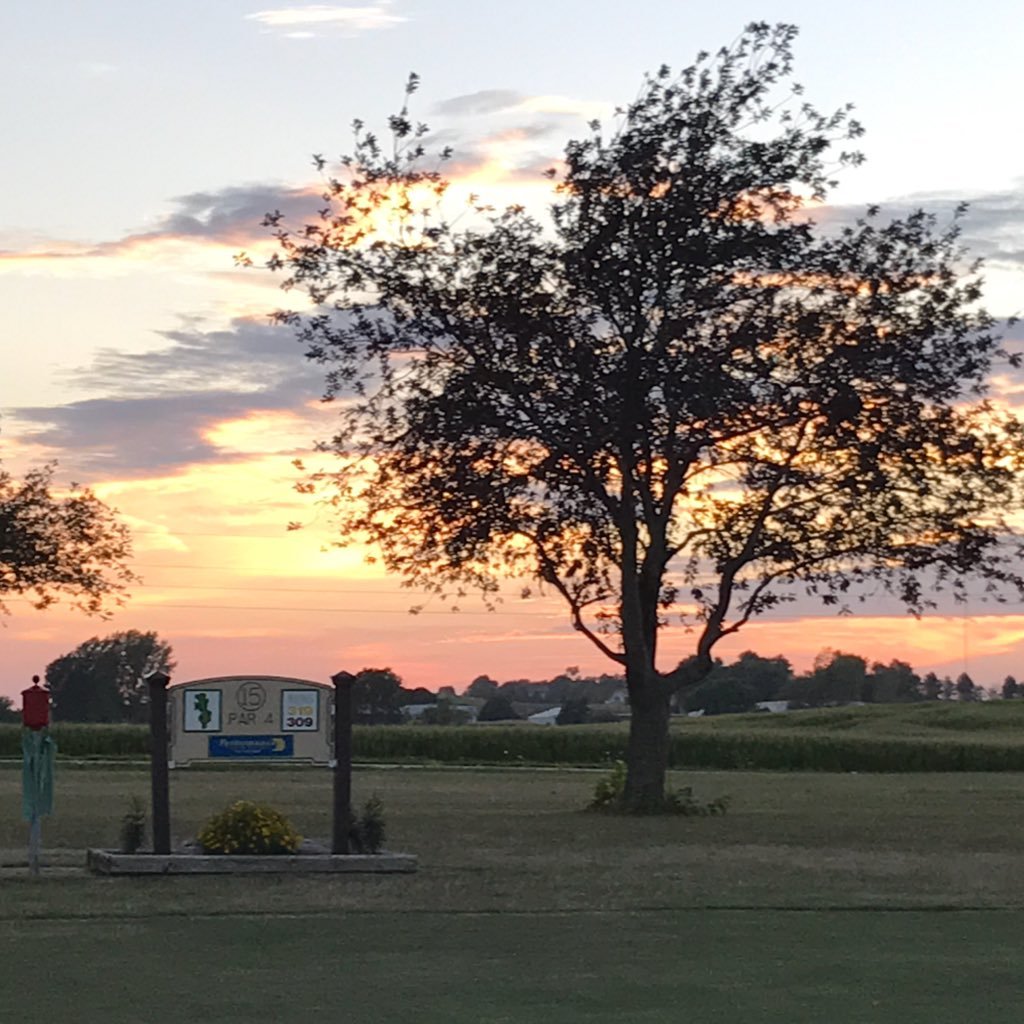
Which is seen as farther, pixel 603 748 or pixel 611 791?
pixel 603 748

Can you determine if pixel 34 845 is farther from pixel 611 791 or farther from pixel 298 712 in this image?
pixel 611 791

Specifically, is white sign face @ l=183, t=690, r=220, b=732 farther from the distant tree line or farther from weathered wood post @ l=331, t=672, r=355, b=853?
the distant tree line

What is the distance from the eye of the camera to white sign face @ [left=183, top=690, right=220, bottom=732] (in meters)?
19.7

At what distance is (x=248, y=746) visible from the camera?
19.6m

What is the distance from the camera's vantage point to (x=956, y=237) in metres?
28.9

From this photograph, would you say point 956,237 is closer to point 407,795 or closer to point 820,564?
point 820,564

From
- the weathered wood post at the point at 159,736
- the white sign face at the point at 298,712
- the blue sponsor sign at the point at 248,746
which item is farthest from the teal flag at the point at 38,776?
the white sign face at the point at 298,712

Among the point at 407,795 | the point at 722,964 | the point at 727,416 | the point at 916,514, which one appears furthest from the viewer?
the point at 407,795

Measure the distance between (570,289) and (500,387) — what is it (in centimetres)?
183

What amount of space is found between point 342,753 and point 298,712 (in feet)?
2.05

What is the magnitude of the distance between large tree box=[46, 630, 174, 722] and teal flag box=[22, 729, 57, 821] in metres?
85.6

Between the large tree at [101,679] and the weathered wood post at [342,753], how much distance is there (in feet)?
279

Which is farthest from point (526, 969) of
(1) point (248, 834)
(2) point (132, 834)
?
(2) point (132, 834)

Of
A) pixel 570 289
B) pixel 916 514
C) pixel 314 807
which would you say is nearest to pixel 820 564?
pixel 916 514
